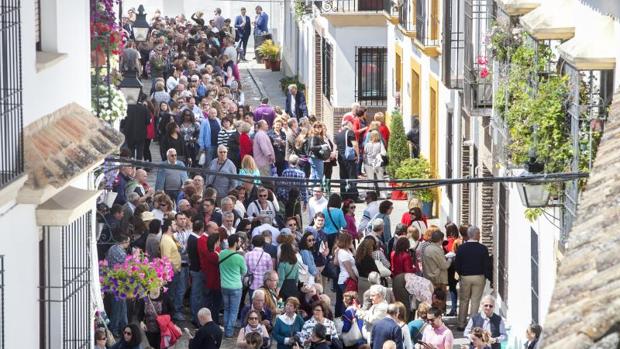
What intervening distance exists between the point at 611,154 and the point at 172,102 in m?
27.3

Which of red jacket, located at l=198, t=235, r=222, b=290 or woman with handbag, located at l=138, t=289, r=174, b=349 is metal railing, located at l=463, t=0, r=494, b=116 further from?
woman with handbag, located at l=138, t=289, r=174, b=349

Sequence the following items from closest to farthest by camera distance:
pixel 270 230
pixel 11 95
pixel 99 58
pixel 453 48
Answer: pixel 11 95, pixel 99 58, pixel 270 230, pixel 453 48

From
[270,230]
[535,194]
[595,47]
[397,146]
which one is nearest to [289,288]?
[270,230]

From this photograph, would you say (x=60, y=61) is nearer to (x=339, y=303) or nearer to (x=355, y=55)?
(x=339, y=303)

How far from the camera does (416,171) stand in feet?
97.4

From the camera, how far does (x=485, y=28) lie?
2433 cm

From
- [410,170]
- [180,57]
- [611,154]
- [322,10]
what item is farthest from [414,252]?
[180,57]

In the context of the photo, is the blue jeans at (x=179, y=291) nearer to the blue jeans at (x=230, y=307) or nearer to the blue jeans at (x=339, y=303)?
the blue jeans at (x=230, y=307)

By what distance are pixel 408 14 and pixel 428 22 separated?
8.96 ft

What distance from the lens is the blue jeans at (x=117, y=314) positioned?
64.2ft

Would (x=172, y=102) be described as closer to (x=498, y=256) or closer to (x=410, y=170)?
(x=410, y=170)

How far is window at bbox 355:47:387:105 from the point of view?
39062 mm

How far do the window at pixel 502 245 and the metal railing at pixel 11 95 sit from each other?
11.9 m

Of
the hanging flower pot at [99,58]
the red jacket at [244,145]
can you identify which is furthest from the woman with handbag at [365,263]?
the red jacket at [244,145]
